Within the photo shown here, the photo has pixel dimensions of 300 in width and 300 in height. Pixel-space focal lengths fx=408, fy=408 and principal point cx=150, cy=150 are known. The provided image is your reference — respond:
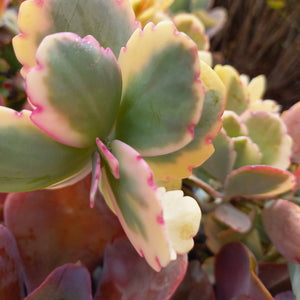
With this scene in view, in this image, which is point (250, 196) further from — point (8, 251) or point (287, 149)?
point (8, 251)

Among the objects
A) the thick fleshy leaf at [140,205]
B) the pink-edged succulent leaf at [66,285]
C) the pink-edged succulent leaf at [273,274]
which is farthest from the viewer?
the pink-edged succulent leaf at [273,274]

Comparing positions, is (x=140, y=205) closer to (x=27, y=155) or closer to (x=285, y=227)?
(x=27, y=155)

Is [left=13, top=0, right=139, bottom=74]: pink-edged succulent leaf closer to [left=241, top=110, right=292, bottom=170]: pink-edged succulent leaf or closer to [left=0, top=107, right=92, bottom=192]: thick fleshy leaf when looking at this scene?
[left=0, top=107, right=92, bottom=192]: thick fleshy leaf

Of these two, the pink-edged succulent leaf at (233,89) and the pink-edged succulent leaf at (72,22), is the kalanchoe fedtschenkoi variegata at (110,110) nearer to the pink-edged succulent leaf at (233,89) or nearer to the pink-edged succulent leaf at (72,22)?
the pink-edged succulent leaf at (72,22)

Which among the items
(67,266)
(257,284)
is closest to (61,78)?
(67,266)

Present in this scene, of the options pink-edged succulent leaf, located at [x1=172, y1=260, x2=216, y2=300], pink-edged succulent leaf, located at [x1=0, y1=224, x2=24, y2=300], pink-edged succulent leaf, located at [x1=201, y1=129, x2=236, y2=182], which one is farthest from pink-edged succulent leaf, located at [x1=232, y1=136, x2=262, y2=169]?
pink-edged succulent leaf, located at [x1=0, y1=224, x2=24, y2=300]

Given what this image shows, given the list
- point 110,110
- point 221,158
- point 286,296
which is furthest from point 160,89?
point 286,296

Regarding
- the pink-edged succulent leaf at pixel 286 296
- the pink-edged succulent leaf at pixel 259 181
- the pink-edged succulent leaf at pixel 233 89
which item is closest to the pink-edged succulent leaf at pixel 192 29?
the pink-edged succulent leaf at pixel 233 89
